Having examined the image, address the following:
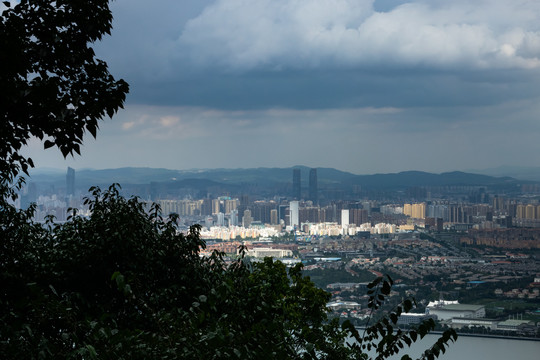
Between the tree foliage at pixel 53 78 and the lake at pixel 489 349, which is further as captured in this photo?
the lake at pixel 489 349

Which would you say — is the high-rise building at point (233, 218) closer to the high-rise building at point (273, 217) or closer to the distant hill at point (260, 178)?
the high-rise building at point (273, 217)

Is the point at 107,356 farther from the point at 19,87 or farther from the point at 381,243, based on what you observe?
the point at 381,243

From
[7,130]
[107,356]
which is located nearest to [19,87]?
[7,130]

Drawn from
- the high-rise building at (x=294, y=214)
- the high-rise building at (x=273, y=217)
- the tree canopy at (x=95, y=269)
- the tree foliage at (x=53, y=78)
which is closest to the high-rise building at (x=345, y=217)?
the high-rise building at (x=294, y=214)

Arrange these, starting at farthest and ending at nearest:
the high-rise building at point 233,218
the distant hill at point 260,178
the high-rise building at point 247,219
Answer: the distant hill at point 260,178 → the high-rise building at point 233,218 → the high-rise building at point 247,219

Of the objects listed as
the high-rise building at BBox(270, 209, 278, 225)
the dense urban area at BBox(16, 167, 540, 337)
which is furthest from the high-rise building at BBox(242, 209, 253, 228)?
the high-rise building at BBox(270, 209, 278, 225)

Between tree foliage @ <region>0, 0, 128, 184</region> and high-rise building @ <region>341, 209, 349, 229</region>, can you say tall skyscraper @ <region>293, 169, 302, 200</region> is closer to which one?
high-rise building @ <region>341, 209, 349, 229</region>
